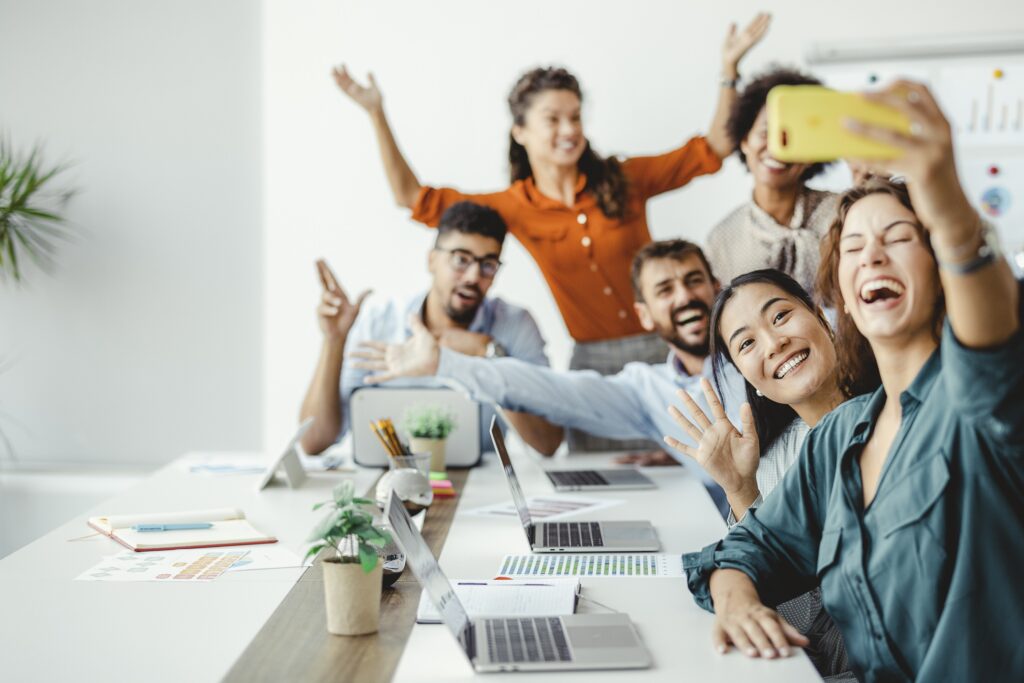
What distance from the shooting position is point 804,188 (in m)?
3.51

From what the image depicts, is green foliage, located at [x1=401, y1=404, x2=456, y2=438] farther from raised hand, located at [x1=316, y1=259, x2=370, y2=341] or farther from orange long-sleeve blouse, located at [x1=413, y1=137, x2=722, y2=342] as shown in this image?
orange long-sleeve blouse, located at [x1=413, y1=137, x2=722, y2=342]

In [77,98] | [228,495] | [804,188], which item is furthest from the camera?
[77,98]

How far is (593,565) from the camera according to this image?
1.96 metres

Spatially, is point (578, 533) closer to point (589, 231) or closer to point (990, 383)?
point (990, 383)

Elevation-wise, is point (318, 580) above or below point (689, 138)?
below

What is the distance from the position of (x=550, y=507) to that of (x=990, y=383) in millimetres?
1418

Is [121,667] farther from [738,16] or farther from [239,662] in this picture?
[738,16]

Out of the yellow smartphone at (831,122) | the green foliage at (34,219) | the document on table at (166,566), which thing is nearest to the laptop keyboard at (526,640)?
the document on table at (166,566)

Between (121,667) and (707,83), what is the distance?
11.4ft

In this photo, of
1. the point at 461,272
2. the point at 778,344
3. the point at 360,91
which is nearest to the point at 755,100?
the point at 461,272

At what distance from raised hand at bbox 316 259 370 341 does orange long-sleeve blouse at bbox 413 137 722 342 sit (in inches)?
25.4

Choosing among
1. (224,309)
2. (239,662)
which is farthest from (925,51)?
(239,662)

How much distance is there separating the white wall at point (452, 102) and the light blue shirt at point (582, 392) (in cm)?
131

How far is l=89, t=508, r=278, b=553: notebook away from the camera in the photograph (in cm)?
211
